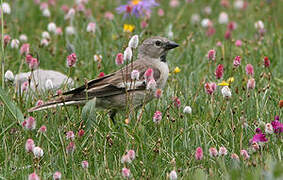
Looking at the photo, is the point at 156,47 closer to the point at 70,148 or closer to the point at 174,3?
the point at 70,148

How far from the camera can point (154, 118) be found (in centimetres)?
466

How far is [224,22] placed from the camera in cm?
887

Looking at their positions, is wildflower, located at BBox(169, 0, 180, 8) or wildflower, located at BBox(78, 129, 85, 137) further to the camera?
wildflower, located at BBox(169, 0, 180, 8)

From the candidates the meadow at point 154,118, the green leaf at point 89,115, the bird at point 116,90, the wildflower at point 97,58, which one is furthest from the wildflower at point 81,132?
the wildflower at point 97,58

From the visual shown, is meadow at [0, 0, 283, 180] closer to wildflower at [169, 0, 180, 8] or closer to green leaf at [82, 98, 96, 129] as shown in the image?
green leaf at [82, 98, 96, 129]

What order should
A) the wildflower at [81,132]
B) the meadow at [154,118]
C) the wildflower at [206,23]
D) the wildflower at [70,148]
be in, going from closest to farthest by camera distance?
1. the meadow at [154,118]
2. the wildflower at [70,148]
3. the wildflower at [81,132]
4. the wildflower at [206,23]

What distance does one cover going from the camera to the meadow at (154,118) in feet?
14.0

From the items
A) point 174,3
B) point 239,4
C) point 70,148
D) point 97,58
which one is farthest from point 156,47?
point 239,4

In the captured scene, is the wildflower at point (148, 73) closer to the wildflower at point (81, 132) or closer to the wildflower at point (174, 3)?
the wildflower at point (81, 132)

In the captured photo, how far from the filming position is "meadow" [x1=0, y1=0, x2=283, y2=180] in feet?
14.0

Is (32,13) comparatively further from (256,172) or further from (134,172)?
(256,172)

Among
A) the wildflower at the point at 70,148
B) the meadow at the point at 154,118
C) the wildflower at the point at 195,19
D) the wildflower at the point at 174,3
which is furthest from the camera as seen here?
the wildflower at the point at 174,3

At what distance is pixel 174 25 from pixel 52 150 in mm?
4385

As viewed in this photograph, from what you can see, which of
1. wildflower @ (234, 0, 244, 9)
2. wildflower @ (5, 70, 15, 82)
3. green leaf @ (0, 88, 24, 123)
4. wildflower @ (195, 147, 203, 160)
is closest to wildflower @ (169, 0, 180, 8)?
wildflower @ (234, 0, 244, 9)
